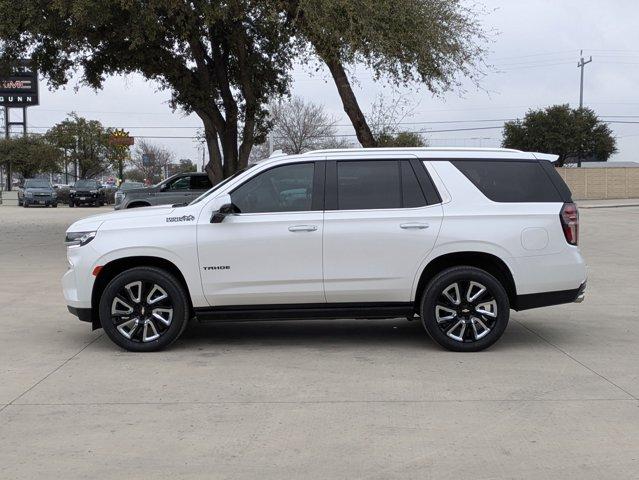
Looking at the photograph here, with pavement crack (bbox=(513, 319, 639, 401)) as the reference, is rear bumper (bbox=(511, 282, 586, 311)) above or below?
above

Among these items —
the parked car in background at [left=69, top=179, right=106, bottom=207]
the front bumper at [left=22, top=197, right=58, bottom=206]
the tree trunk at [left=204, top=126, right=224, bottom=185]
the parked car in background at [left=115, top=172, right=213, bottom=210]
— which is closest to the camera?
the parked car in background at [left=115, top=172, right=213, bottom=210]

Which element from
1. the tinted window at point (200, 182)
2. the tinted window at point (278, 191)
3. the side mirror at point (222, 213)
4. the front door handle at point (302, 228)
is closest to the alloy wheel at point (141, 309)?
the side mirror at point (222, 213)

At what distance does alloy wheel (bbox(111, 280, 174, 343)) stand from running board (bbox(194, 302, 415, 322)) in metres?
0.33

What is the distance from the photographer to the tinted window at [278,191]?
6.93m

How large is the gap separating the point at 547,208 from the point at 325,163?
2.23 m

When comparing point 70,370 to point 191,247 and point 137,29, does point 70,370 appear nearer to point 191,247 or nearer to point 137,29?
point 191,247

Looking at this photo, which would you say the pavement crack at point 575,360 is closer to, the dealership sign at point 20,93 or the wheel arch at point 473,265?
the wheel arch at point 473,265

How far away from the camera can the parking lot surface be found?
4.33 metres

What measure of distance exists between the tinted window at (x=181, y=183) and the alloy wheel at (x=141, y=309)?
50.9ft

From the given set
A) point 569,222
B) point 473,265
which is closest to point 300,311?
point 473,265

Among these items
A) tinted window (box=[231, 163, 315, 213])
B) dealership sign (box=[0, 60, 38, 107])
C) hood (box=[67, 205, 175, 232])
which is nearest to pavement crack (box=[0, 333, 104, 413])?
hood (box=[67, 205, 175, 232])

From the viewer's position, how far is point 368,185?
23.0 feet

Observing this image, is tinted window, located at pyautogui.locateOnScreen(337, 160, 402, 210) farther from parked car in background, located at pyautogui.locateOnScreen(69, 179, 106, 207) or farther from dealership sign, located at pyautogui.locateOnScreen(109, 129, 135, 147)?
dealership sign, located at pyautogui.locateOnScreen(109, 129, 135, 147)

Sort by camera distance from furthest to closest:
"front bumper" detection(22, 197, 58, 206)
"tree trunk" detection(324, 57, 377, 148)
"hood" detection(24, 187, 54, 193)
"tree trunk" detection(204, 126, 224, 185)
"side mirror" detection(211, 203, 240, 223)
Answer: "hood" detection(24, 187, 54, 193)
"front bumper" detection(22, 197, 58, 206)
"tree trunk" detection(204, 126, 224, 185)
"tree trunk" detection(324, 57, 377, 148)
"side mirror" detection(211, 203, 240, 223)
